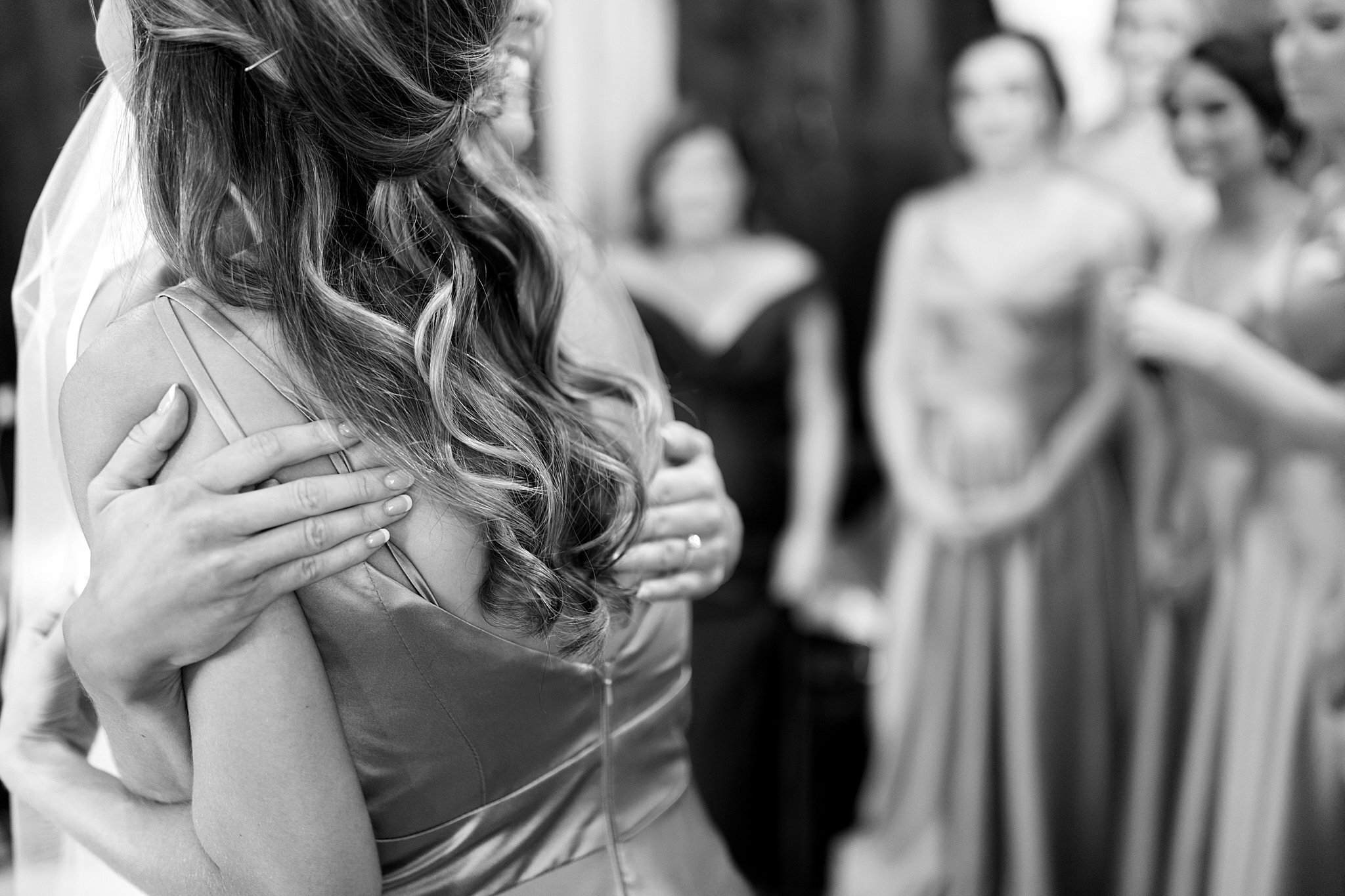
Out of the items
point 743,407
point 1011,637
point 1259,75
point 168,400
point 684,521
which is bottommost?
point 1011,637

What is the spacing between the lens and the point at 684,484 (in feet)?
3.56

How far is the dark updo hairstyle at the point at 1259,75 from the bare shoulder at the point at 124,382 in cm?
177

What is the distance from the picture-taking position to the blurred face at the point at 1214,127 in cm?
192

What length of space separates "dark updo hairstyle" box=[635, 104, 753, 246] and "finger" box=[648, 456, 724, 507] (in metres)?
1.79

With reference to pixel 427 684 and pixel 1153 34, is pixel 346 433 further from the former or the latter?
pixel 1153 34

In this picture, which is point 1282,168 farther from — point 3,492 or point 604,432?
point 3,492

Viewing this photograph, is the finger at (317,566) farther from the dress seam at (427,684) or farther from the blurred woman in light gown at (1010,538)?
the blurred woman in light gown at (1010,538)

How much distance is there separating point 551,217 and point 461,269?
0.78ft

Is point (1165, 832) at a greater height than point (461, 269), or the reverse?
point (461, 269)

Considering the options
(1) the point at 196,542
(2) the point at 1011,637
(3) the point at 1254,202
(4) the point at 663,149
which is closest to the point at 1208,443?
(3) the point at 1254,202

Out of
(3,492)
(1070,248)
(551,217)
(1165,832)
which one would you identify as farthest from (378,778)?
(3,492)

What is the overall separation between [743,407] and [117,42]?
1894 mm

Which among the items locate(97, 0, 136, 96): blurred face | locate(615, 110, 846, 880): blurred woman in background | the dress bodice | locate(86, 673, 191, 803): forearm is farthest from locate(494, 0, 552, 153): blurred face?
the dress bodice

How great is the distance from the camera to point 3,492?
2668 mm
